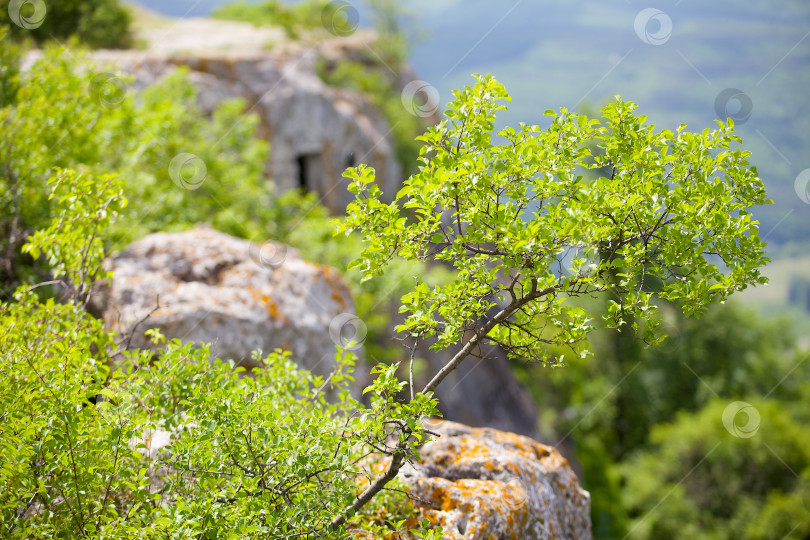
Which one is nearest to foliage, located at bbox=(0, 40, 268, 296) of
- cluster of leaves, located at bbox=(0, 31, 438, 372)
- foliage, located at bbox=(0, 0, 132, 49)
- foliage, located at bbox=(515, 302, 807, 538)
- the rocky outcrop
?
cluster of leaves, located at bbox=(0, 31, 438, 372)

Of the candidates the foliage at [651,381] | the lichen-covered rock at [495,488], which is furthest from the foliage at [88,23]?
the foliage at [651,381]

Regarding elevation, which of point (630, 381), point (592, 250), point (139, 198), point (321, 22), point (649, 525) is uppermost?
point (321, 22)

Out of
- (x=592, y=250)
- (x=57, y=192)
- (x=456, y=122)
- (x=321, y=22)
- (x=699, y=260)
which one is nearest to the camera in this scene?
(x=592, y=250)

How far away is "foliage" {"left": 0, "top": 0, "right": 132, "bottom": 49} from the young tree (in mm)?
16641

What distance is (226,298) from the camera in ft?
22.2

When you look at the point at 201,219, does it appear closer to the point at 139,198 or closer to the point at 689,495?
the point at 139,198

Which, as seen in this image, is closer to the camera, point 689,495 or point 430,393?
point 430,393

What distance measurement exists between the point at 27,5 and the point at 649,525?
2595 cm

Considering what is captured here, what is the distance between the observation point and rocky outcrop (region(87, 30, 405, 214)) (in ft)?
61.9

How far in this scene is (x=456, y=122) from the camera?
334 centimetres

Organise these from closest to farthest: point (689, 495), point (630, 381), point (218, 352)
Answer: point (218, 352), point (689, 495), point (630, 381)

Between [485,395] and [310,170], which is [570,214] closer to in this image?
[485,395]

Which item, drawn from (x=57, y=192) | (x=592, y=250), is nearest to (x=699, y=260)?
(x=592, y=250)

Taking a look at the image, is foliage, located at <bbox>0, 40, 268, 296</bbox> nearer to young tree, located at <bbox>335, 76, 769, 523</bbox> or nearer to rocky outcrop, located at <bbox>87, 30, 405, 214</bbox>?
young tree, located at <bbox>335, 76, 769, 523</bbox>
